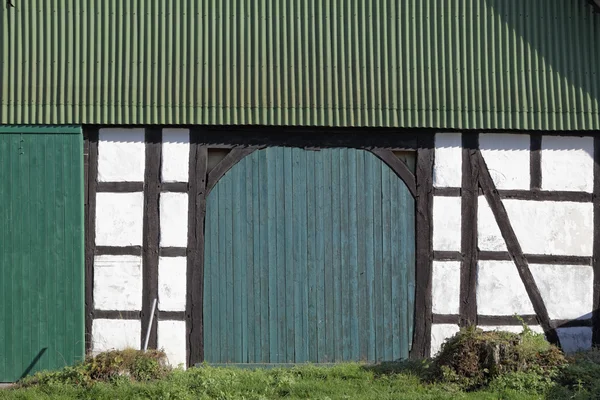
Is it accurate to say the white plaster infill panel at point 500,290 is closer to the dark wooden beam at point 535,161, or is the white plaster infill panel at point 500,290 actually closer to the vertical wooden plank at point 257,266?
the dark wooden beam at point 535,161

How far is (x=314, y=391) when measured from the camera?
11.0 metres

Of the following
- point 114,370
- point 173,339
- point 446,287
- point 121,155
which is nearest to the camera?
point 114,370

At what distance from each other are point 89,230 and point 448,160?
480cm

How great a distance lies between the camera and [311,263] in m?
12.4

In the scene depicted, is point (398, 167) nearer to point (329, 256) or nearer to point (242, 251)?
point (329, 256)

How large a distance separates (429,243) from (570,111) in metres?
2.56

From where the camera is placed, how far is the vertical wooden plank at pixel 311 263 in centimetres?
1237

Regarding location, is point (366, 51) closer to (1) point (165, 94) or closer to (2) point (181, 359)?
(1) point (165, 94)

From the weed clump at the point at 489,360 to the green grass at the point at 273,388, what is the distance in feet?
0.69

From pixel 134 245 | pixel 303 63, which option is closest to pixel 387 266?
pixel 303 63

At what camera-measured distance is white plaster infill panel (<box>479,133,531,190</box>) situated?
12.5 meters

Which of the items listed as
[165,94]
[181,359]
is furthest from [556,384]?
[165,94]

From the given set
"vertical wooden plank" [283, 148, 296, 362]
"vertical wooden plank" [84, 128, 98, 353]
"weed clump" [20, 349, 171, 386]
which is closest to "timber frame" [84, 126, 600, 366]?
"vertical wooden plank" [84, 128, 98, 353]

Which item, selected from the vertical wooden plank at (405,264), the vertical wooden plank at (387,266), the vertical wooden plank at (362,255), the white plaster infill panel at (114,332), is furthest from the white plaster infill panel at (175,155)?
the vertical wooden plank at (405,264)
